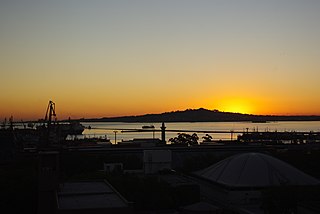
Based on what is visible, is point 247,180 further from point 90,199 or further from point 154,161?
point 90,199

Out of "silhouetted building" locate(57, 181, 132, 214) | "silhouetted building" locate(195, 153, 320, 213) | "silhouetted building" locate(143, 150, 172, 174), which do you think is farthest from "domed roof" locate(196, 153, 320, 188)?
"silhouetted building" locate(57, 181, 132, 214)

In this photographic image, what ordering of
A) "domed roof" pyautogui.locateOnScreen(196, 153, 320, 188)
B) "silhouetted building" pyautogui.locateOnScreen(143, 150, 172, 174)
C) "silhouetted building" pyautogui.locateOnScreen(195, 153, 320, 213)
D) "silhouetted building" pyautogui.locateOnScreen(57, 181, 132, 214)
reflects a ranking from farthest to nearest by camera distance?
"silhouetted building" pyautogui.locateOnScreen(143, 150, 172, 174) → "domed roof" pyautogui.locateOnScreen(196, 153, 320, 188) → "silhouetted building" pyautogui.locateOnScreen(195, 153, 320, 213) → "silhouetted building" pyautogui.locateOnScreen(57, 181, 132, 214)

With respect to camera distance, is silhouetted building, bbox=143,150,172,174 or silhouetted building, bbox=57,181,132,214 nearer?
silhouetted building, bbox=57,181,132,214

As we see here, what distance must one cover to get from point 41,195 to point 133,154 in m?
11.8

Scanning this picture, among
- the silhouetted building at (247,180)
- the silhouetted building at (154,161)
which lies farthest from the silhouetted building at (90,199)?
the silhouetted building at (154,161)

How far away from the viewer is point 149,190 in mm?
10703

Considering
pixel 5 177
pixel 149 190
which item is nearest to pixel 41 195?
pixel 5 177

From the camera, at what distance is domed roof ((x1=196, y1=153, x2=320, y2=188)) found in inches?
490

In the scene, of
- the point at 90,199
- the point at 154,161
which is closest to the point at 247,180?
the point at 154,161

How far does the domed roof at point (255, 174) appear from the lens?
12.4 m

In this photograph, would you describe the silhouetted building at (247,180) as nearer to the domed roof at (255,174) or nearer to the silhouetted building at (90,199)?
the domed roof at (255,174)

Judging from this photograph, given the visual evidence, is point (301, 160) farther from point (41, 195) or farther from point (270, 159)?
point (41, 195)

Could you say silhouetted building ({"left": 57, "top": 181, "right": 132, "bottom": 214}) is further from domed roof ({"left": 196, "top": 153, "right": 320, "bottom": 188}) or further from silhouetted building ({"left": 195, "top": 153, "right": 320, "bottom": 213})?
domed roof ({"left": 196, "top": 153, "right": 320, "bottom": 188})

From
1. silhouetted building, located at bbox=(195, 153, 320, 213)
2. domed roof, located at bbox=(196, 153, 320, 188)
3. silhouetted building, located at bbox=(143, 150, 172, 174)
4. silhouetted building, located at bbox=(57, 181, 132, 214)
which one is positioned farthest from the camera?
silhouetted building, located at bbox=(143, 150, 172, 174)
